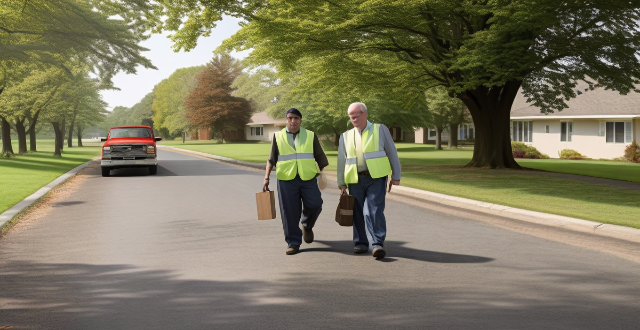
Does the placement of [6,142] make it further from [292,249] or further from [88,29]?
[292,249]

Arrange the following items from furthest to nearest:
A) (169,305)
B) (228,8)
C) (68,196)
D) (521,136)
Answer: (521,136), (228,8), (68,196), (169,305)

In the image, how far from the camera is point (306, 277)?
23.0 feet

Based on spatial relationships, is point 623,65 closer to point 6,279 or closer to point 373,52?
point 373,52

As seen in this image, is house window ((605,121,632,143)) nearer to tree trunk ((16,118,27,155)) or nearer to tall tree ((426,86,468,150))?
tall tree ((426,86,468,150))

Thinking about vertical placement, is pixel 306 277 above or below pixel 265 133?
below

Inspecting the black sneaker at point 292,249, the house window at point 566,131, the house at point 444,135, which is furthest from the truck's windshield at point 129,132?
the house at point 444,135

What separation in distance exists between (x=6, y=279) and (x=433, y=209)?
8.56 meters

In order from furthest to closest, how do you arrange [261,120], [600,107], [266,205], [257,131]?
1. [257,131]
2. [261,120]
3. [600,107]
4. [266,205]

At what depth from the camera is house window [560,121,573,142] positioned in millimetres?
40812

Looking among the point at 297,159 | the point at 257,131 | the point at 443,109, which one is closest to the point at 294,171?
the point at 297,159

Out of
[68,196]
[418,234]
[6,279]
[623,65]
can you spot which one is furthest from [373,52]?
[6,279]

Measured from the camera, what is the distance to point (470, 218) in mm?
11961

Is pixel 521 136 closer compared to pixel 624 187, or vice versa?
pixel 624 187

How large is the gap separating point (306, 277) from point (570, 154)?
36509mm
